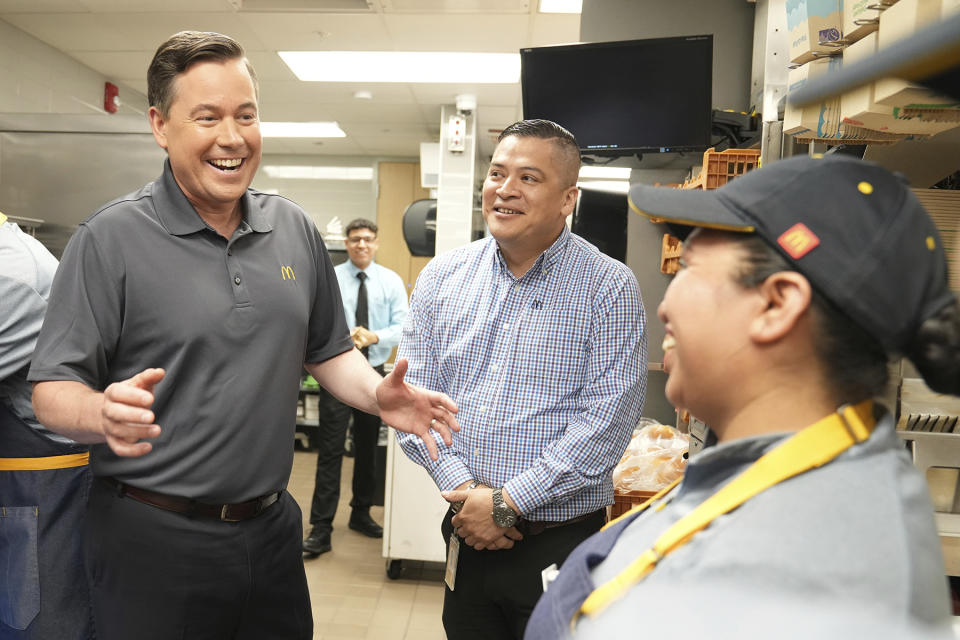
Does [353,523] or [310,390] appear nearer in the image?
[353,523]

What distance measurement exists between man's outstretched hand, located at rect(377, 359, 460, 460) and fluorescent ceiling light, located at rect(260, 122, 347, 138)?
741cm

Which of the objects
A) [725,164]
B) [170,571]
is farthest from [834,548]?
[725,164]

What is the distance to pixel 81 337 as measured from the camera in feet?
4.63

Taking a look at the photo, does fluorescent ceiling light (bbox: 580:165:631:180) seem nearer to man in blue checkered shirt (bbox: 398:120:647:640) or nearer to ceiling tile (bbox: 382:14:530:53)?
man in blue checkered shirt (bbox: 398:120:647:640)

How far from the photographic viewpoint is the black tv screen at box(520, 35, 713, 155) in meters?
3.02

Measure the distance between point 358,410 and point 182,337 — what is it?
9.59 feet

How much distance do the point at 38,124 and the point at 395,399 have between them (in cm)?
390

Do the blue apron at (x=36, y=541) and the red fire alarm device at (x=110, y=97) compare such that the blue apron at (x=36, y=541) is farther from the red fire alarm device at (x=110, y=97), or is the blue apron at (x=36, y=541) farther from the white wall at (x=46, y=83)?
the red fire alarm device at (x=110, y=97)

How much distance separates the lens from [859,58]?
1.06 meters

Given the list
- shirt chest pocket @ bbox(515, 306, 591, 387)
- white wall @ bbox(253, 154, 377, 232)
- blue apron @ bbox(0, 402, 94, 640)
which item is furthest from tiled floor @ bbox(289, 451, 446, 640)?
white wall @ bbox(253, 154, 377, 232)

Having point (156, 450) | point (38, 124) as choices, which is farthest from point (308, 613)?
point (38, 124)

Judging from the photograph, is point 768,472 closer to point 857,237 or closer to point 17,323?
point 857,237

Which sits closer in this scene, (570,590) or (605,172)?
(570,590)

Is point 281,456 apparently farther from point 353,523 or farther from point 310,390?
point 310,390
